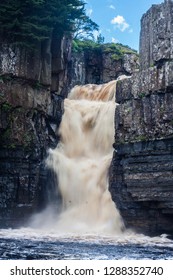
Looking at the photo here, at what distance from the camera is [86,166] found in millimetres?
23562

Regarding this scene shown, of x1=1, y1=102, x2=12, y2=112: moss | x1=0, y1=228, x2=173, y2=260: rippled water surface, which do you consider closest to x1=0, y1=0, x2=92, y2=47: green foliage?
x1=1, y1=102, x2=12, y2=112: moss

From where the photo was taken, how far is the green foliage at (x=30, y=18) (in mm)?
22641

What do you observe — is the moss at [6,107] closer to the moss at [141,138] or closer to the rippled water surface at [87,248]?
the moss at [141,138]

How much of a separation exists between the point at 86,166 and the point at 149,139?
460cm

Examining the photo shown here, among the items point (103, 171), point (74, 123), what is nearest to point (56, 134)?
point (74, 123)

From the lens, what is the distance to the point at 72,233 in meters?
20.3

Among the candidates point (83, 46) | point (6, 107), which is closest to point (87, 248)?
point (6, 107)

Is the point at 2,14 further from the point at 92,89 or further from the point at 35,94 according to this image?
the point at 92,89

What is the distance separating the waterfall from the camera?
71.8ft

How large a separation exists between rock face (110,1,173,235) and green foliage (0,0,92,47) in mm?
4884

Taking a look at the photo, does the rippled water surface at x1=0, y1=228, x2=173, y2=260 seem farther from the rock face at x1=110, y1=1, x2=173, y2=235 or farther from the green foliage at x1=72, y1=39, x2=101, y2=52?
the green foliage at x1=72, y1=39, x2=101, y2=52

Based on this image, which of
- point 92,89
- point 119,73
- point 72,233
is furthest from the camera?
point 119,73
